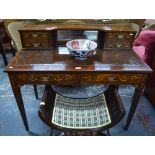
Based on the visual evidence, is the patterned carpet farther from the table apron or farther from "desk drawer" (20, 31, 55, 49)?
"desk drawer" (20, 31, 55, 49)

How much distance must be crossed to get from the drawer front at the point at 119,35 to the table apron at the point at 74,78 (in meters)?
0.33

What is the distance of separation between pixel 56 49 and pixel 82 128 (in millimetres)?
629

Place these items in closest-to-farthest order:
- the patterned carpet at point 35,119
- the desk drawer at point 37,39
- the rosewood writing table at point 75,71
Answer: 1. the rosewood writing table at point 75,71
2. the desk drawer at point 37,39
3. the patterned carpet at point 35,119

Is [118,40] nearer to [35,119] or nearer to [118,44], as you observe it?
[118,44]

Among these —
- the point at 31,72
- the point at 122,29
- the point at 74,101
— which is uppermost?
the point at 122,29

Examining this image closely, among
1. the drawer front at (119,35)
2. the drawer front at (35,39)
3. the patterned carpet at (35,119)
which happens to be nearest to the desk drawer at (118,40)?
the drawer front at (119,35)

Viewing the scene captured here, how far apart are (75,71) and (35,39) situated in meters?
0.44

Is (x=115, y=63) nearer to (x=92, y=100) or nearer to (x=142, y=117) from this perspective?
(x=92, y=100)

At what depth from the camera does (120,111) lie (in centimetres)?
115

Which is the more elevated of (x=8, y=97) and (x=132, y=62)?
(x=132, y=62)

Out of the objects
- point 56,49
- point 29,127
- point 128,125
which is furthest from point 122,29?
point 29,127

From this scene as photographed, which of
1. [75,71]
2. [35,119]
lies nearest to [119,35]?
[75,71]

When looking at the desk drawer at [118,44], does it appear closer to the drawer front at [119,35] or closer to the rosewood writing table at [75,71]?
the drawer front at [119,35]

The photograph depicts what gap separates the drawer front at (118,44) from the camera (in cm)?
129
